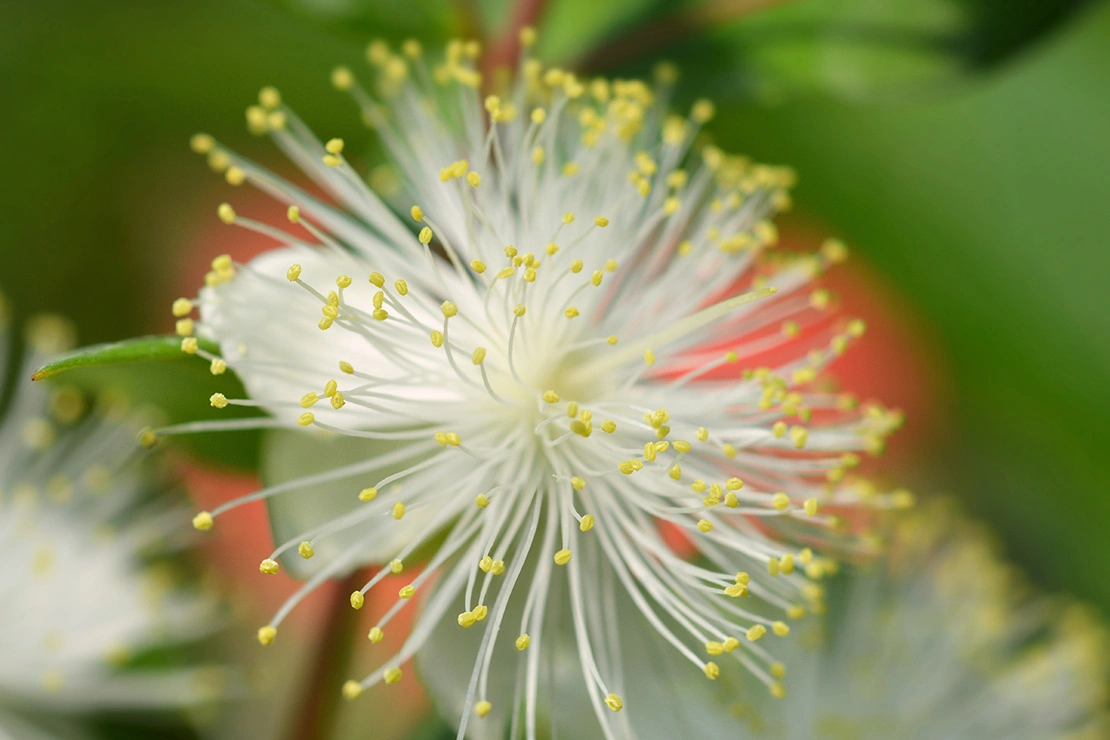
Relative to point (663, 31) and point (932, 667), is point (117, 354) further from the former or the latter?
point (932, 667)

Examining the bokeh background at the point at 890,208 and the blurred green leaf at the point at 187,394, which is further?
the bokeh background at the point at 890,208

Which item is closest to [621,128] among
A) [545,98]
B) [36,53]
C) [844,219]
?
[545,98]

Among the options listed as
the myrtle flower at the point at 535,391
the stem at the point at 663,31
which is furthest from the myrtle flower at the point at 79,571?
the stem at the point at 663,31

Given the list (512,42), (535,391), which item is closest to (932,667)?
(535,391)

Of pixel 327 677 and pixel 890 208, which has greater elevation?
pixel 890 208

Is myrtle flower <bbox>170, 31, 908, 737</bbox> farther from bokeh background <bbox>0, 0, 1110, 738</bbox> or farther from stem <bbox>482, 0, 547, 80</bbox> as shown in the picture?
bokeh background <bbox>0, 0, 1110, 738</bbox>

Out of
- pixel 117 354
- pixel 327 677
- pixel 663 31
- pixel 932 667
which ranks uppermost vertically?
pixel 663 31

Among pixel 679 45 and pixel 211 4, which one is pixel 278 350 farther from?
pixel 211 4

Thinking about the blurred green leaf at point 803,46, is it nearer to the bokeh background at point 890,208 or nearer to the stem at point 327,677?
the stem at point 327,677
